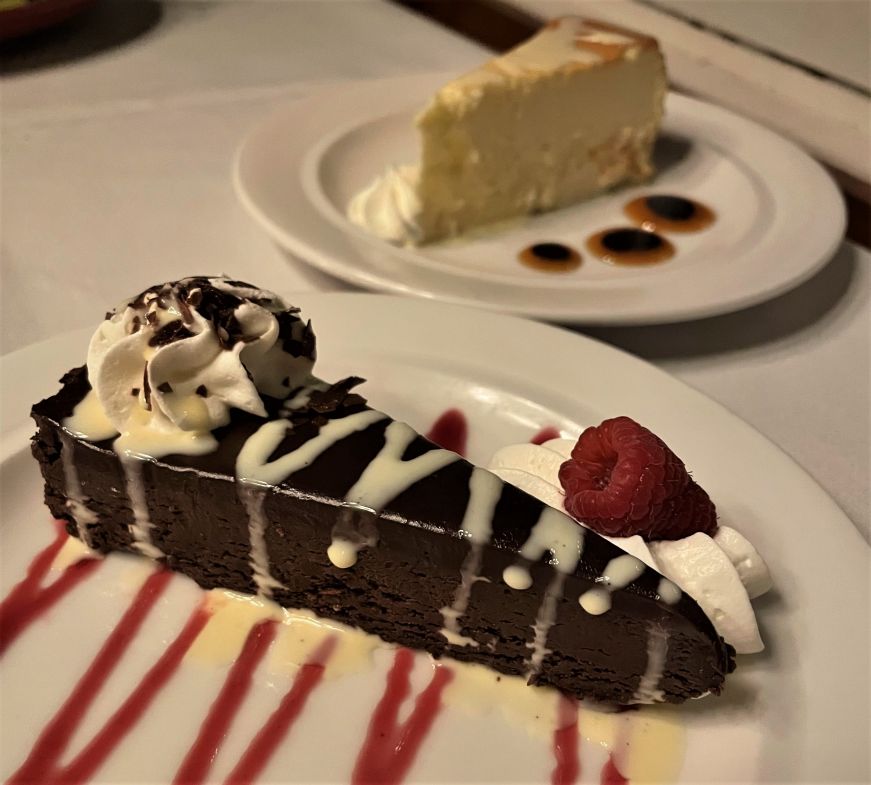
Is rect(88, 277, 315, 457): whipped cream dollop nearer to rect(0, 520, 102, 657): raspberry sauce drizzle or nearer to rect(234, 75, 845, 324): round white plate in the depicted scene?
rect(0, 520, 102, 657): raspberry sauce drizzle

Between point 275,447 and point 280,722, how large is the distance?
373 mm

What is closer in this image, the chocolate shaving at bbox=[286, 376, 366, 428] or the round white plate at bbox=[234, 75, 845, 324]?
the chocolate shaving at bbox=[286, 376, 366, 428]

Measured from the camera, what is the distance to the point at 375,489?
1218 mm

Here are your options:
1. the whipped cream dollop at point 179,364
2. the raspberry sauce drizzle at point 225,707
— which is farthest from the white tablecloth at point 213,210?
the raspberry sauce drizzle at point 225,707

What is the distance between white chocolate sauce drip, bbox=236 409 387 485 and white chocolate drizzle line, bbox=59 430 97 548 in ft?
0.93

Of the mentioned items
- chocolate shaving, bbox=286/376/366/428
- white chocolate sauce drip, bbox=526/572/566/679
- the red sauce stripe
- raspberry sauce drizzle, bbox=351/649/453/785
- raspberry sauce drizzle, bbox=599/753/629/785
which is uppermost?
chocolate shaving, bbox=286/376/366/428

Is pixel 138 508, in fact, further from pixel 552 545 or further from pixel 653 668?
pixel 653 668

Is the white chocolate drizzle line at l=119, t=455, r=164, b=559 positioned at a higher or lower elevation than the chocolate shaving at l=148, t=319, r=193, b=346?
lower

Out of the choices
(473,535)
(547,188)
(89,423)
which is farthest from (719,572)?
(547,188)

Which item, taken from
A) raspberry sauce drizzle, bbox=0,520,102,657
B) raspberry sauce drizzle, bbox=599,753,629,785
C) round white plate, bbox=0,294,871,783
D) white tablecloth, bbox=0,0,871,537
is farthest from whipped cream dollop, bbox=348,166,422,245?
raspberry sauce drizzle, bbox=599,753,629,785

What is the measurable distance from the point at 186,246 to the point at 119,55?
1.36 meters

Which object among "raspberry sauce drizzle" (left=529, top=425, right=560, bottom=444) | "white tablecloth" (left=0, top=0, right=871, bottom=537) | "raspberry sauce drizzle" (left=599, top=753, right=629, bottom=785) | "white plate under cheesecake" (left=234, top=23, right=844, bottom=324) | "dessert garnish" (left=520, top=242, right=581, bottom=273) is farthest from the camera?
"dessert garnish" (left=520, top=242, right=581, bottom=273)

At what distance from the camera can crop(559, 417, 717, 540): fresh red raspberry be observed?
1158mm

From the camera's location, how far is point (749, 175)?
230 centimetres
